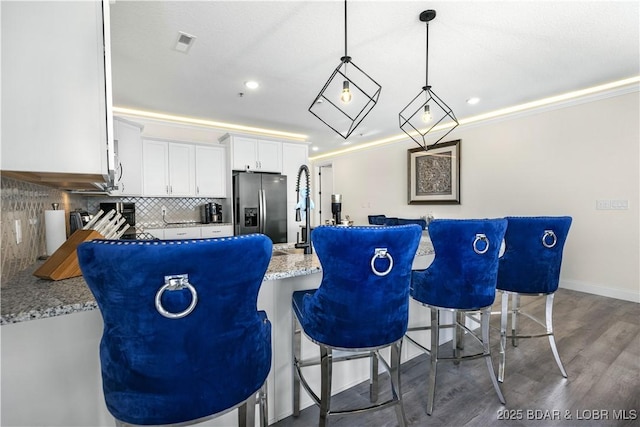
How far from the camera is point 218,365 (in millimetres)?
745

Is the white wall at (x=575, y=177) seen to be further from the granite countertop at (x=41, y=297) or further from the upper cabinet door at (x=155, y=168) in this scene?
the upper cabinet door at (x=155, y=168)

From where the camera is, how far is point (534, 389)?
1.82 m

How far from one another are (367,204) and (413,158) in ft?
5.31

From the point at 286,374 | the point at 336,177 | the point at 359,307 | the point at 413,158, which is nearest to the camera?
the point at 359,307

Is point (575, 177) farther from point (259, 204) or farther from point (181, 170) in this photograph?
point (181, 170)

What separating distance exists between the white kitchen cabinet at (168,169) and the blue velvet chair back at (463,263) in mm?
4068

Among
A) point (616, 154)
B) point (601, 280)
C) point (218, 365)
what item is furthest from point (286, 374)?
point (616, 154)

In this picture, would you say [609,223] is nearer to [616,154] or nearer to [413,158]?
[616,154]

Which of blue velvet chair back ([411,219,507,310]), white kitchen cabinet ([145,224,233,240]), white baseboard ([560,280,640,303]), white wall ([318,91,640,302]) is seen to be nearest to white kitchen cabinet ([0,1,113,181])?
blue velvet chair back ([411,219,507,310])

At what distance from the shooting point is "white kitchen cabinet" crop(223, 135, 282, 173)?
4.73m

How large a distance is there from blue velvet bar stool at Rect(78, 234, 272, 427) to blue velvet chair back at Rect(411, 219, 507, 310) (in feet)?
3.70

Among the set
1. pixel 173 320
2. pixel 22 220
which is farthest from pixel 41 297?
pixel 22 220

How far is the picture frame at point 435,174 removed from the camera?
5039 mm

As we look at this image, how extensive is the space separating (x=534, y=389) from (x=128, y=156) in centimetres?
470
